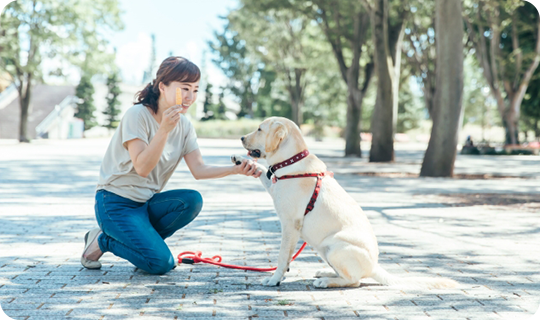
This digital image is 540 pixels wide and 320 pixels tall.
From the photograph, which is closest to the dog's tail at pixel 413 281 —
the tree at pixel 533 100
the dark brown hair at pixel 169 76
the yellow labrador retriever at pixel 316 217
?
the yellow labrador retriever at pixel 316 217

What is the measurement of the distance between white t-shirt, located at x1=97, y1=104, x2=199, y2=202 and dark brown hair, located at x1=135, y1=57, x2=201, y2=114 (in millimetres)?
109

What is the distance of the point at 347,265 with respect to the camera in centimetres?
425

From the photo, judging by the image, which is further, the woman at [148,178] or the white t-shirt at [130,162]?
the white t-shirt at [130,162]

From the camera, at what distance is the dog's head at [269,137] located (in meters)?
4.36

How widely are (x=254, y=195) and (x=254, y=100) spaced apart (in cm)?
6597

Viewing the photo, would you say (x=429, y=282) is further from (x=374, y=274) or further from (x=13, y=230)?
(x=13, y=230)

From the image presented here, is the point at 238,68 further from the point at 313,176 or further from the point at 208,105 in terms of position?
the point at 313,176

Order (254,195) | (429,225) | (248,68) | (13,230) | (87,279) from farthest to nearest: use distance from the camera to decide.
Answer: (248,68)
(254,195)
(429,225)
(13,230)
(87,279)

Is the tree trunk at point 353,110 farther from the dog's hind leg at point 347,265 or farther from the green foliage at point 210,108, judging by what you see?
the green foliage at point 210,108

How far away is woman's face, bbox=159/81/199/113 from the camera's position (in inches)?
187

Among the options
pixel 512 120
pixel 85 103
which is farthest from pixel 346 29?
pixel 85 103

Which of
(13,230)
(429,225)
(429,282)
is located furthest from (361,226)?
(13,230)

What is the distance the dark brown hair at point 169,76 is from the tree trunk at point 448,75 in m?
11.8

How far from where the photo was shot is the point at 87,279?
465cm
